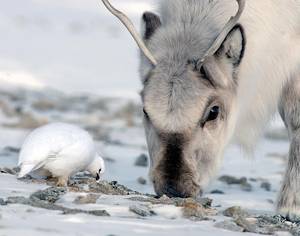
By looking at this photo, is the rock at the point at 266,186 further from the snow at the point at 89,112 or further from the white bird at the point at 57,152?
the white bird at the point at 57,152

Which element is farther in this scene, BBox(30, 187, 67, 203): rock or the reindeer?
the reindeer

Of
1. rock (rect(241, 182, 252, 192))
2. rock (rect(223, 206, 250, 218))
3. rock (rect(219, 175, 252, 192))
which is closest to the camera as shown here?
rock (rect(223, 206, 250, 218))

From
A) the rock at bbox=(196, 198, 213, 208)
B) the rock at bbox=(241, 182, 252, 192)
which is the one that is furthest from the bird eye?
the rock at bbox=(241, 182, 252, 192)

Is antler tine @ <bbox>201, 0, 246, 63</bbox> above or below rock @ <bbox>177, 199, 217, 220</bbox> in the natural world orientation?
above

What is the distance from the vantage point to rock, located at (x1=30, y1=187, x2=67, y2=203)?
17.0 feet

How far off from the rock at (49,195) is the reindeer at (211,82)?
1.99ft

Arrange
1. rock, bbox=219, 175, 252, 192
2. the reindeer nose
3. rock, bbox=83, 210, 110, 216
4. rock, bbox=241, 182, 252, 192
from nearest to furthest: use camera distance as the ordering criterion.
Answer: rock, bbox=83, 210, 110, 216 → the reindeer nose → rock, bbox=241, 182, 252, 192 → rock, bbox=219, 175, 252, 192

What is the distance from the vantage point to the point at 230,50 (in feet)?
19.8

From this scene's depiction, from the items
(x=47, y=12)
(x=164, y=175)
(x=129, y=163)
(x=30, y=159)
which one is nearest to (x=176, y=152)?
(x=164, y=175)

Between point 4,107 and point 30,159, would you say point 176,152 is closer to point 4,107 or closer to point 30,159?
point 30,159

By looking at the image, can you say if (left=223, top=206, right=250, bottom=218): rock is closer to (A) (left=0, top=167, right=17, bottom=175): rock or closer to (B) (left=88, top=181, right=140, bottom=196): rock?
(B) (left=88, top=181, right=140, bottom=196): rock

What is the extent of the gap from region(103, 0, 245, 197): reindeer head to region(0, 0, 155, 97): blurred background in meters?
6.37

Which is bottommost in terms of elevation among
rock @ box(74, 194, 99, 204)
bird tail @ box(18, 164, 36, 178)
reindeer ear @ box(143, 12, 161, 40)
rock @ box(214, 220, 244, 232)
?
rock @ box(214, 220, 244, 232)

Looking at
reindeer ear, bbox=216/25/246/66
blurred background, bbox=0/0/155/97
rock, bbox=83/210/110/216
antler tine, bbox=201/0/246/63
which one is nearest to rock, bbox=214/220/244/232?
rock, bbox=83/210/110/216
